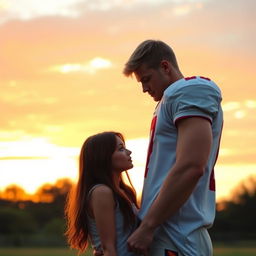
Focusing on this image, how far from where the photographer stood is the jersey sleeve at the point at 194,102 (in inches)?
108

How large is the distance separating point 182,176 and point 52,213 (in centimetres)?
7206

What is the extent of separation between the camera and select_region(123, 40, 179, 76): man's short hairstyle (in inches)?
117

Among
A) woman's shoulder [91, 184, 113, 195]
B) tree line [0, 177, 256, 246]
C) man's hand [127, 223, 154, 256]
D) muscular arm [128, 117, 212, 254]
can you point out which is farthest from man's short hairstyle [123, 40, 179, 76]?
tree line [0, 177, 256, 246]

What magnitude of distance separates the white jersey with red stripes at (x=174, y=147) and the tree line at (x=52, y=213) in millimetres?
62767

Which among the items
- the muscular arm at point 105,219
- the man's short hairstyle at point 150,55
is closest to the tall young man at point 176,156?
the man's short hairstyle at point 150,55

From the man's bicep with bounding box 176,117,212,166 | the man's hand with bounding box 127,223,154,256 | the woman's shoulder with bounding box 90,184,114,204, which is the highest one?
the man's bicep with bounding box 176,117,212,166

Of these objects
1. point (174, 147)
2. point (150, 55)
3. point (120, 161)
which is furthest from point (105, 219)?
point (150, 55)

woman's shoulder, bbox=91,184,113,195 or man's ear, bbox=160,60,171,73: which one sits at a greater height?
man's ear, bbox=160,60,171,73

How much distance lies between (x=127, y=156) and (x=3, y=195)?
7136 cm

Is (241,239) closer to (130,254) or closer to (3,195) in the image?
(3,195)

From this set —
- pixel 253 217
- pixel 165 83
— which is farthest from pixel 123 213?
pixel 253 217

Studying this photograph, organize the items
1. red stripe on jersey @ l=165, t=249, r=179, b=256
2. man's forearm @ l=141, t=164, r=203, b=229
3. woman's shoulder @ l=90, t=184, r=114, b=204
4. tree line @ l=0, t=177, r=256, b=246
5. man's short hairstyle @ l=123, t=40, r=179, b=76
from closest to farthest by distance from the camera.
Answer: man's forearm @ l=141, t=164, r=203, b=229, red stripe on jersey @ l=165, t=249, r=179, b=256, man's short hairstyle @ l=123, t=40, r=179, b=76, woman's shoulder @ l=90, t=184, r=114, b=204, tree line @ l=0, t=177, r=256, b=246

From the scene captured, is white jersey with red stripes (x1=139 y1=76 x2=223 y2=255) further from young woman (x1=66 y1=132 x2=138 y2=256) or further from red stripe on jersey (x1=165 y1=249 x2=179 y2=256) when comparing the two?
young woman (x1=66 y1=132 x2=138 y2=256)

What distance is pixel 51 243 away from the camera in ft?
170
